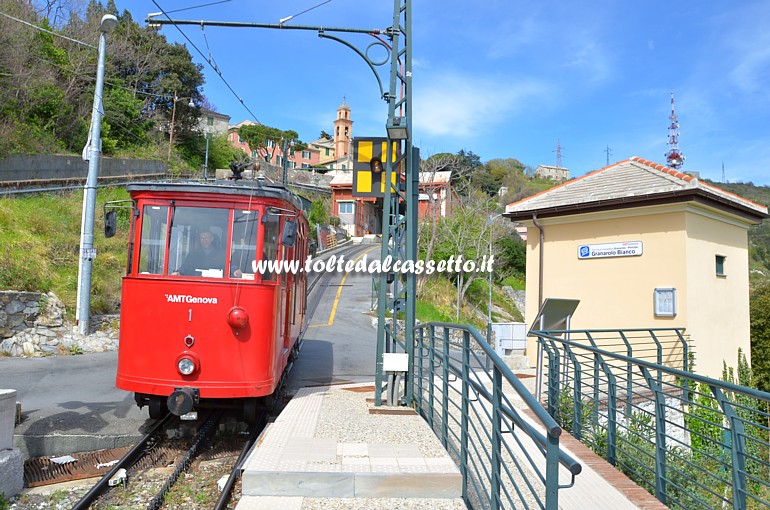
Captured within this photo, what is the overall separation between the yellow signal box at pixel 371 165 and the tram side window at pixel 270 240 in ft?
4.25

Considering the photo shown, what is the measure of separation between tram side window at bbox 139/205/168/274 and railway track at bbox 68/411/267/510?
6.91 feet

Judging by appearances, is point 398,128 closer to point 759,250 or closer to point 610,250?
point 610,250

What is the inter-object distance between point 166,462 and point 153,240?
2604 mm

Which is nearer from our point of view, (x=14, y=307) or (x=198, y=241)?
(x=198, y=241)

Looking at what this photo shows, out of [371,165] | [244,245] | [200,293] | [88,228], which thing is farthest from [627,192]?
[88,228]

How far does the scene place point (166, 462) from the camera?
21.5 ft

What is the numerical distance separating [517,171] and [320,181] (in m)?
36.9

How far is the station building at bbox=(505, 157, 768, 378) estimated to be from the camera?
42.0ft

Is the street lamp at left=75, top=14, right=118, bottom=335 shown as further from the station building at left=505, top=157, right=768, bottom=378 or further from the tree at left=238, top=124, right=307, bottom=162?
the tree at left=238, top=124, right=307, bottom=162

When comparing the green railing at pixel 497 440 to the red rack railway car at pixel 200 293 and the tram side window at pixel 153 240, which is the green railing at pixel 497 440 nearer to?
the red rack railway car at pixel 200 293

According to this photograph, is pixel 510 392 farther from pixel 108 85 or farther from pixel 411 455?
pixel 108 85

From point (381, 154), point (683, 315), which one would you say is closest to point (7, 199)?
point (381, 154)

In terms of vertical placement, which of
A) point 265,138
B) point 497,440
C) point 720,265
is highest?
point 265,138

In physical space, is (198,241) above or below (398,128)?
below
